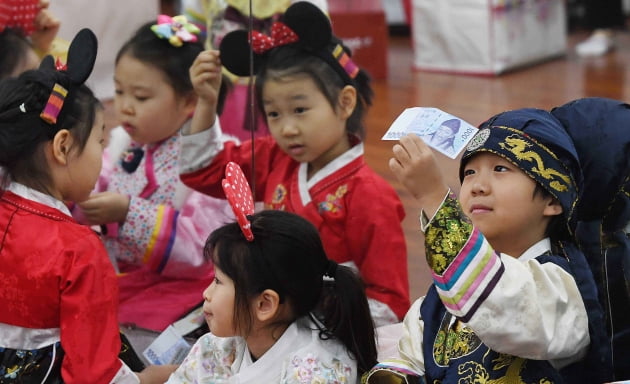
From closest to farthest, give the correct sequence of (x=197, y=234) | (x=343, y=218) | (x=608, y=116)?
(x=608, y=116)
(x=343, y=218)
(x=197, y=234)

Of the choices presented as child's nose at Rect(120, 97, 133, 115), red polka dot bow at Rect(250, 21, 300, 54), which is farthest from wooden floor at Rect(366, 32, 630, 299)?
child's nose at Rect(120, 97, 133, 115)

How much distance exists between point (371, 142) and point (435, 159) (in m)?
0.82

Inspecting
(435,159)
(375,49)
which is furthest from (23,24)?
(375,49)

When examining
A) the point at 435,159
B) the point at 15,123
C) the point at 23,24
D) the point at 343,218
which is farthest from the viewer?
the point at 23,24

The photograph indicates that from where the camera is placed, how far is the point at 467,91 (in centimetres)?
338

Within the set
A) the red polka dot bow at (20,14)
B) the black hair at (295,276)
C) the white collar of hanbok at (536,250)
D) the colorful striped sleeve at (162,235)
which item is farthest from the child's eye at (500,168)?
the red polka dot bow at (20,14)

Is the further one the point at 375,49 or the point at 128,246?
the point at 375,49

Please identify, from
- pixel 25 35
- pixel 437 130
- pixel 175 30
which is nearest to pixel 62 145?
pixel 175 30

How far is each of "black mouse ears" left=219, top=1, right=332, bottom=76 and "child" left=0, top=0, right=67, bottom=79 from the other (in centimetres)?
65

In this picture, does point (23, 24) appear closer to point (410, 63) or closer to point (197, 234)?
point (197, 234)

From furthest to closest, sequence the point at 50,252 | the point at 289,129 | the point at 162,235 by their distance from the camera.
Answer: the point at 162,235 < the point at 289,129 < the point at 50,252

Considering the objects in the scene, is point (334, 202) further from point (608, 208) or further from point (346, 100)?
point (608, 208)

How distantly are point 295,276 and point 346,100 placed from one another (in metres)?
0.59

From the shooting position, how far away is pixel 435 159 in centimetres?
133
